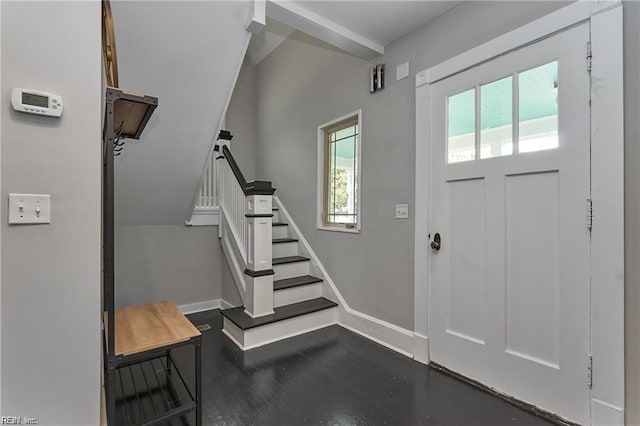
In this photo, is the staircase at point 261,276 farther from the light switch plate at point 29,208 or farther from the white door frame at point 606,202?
the white door frame at point 606,202

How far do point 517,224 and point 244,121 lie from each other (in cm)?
396

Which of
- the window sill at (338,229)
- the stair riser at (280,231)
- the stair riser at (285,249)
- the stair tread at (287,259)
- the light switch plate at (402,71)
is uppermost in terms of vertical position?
the light switch plate at (402,71)

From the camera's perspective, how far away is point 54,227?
1233 mm

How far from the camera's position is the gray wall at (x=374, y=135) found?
2209 mm

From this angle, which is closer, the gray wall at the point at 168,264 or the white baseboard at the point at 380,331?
the white baseboard at the point at 380,331

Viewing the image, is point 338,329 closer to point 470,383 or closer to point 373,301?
point 373,301

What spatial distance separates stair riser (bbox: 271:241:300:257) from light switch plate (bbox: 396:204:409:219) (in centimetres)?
155

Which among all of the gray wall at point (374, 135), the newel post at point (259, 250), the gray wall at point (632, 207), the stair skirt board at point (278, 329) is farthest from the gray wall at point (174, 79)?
the gray wall at point (632, 207)

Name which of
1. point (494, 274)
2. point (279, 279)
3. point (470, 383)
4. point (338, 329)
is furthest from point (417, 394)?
point (279, 279)

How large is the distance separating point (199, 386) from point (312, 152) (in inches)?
102

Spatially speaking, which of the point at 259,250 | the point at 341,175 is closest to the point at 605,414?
the point at 259,250

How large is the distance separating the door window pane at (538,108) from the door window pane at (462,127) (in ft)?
0.97

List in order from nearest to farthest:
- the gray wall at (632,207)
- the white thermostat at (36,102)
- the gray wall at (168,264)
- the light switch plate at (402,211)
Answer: the white thermostat at (36,102) < the gray wall at (632,207) < the light switch plate at (402,211) < the gray wall at (168,264)

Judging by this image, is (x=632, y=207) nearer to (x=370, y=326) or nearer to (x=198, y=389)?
(x=370, y=326)
